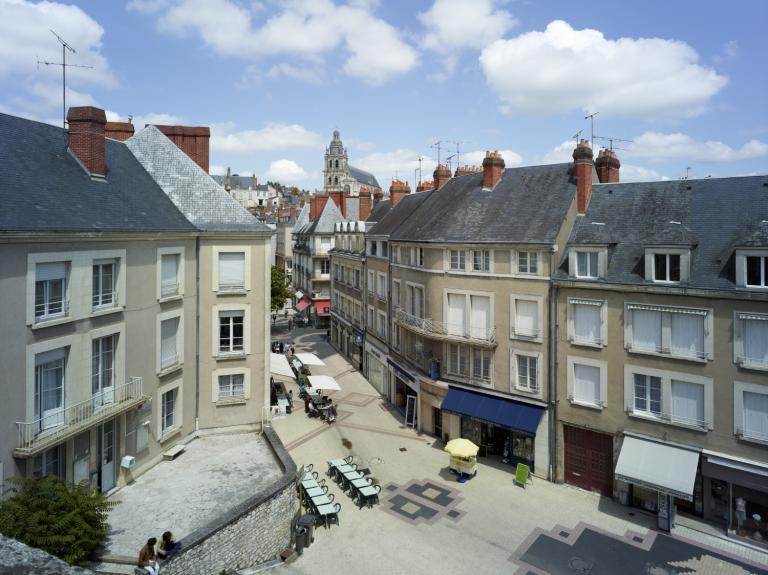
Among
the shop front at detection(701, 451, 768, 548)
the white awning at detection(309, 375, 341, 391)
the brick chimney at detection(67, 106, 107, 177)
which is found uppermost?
the brick chimney at detection(67, 106, 107, 177)

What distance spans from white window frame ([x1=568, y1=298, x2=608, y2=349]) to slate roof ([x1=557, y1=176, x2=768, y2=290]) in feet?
3.43

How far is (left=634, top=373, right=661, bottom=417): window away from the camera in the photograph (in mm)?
18969

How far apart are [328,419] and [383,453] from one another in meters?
4.98

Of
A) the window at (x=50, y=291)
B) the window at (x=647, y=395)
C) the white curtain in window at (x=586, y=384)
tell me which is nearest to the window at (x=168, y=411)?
the window at (x=50, y=291)

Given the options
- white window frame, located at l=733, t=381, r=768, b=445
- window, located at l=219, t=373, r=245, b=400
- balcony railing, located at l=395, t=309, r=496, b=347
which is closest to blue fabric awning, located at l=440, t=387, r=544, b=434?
balcony railing, located at l=395, t=309, r=496, b=347

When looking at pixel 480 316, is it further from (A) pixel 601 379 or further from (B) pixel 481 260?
(A) pixel 601 379

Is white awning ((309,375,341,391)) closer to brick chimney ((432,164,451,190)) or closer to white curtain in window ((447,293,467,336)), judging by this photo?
white curtain in window ((447,293,467,336))

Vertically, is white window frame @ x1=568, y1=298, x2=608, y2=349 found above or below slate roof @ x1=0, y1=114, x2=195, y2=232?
below

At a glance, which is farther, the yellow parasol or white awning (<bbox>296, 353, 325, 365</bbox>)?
white awning (<bbox>296, 353, 325, 365</bbox>)

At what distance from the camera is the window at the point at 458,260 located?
24.3 meters

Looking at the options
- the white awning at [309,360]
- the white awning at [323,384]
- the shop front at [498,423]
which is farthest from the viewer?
the white awning at [309,360]

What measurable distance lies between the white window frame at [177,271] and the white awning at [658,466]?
1741 centimetres

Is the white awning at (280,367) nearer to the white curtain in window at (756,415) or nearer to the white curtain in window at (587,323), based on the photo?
the white curtain in window at (587,323)

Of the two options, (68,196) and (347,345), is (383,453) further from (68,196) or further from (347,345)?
(347,345)
